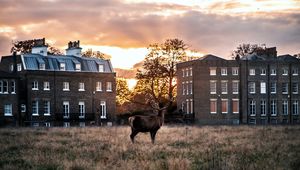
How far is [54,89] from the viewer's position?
68.8 m

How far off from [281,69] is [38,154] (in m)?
67.6

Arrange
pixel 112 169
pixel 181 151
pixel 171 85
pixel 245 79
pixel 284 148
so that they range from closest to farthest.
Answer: pixel 112 169 < pixel 181 151 < pixel 284 148 < pixel 245 79 < pixel 171 85

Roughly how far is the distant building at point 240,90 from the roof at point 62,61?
12864 mm

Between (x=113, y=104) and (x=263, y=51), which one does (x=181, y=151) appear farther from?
(x=263, y=51)

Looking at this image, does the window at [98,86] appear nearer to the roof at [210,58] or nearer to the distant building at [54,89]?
the distant building at [54,89]

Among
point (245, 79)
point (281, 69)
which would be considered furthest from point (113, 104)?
point (281, 69)

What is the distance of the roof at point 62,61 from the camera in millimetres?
68125

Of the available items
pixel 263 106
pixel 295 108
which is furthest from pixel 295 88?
pixel 263 106

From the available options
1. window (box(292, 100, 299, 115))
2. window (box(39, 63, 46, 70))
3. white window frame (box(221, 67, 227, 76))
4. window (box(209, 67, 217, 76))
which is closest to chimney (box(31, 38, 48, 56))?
window (box(39, 63, 46, 70))

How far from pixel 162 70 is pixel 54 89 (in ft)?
72.1

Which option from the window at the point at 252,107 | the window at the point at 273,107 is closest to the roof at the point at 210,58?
the window at the point at 252,107

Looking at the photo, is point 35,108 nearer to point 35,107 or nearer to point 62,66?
point 35,107

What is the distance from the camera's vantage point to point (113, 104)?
75188 millimetres

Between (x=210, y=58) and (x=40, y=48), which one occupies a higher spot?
(x=40, y=48)
